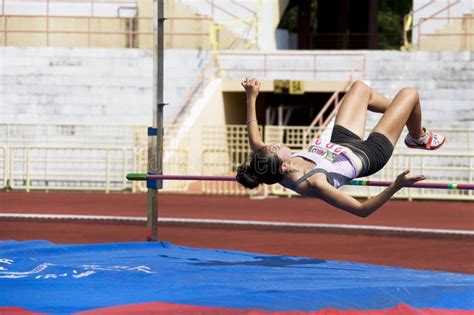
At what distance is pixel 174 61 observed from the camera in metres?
20.3

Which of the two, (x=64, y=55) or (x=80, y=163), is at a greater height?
(x=64, y=55)

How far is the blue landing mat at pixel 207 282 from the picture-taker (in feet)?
18.7

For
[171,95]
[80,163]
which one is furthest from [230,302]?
[171,95]

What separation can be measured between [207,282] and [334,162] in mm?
1249

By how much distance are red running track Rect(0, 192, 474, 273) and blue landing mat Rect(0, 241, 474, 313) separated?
236 cm

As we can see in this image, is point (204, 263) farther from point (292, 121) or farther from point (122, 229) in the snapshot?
point (292, 121)

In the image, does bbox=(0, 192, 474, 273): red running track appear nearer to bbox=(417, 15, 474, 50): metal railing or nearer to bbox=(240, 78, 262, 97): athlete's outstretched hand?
bbox=(240, 78, 262, 97): athlete's outstretched hand

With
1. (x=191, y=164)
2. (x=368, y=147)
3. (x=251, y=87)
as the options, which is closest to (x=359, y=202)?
(x=368, y=147)

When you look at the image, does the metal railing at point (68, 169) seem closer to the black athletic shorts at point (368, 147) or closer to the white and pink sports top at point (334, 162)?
the black athletic shorts at point (368, 147)

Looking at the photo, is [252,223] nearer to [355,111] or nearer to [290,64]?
[355,111]

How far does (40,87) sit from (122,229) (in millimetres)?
8497

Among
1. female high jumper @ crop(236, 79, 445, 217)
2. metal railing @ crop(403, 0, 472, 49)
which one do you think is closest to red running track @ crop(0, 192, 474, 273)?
female high jumper @ crop(236, 79, 445, 217)

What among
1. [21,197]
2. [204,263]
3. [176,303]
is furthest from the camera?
[21,197]

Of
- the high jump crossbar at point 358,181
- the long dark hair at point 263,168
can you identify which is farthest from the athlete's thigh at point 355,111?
the long dark hair at point 263,168
